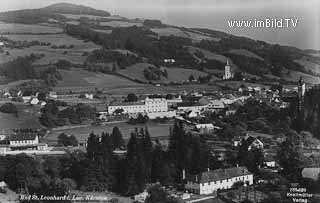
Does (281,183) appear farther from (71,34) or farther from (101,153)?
(71,34)

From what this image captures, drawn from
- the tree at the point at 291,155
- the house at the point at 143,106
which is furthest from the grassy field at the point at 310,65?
the house at the point at 143,106

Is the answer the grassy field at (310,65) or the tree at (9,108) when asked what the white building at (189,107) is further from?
the tree at (9,108)

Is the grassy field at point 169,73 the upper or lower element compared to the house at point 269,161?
upper

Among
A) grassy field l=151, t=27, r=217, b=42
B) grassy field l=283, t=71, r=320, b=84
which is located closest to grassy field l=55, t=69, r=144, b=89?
grassy field l=151, t=27, r=217, b=42

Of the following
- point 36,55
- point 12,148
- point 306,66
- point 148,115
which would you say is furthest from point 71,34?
point 306,66

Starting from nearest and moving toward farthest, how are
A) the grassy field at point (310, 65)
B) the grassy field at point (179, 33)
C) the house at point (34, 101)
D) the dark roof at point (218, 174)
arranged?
the grassy field at point (310, 65), the dark roof at point (218, 174), the grassy field at point (179, 33), the house at point (34, 101)

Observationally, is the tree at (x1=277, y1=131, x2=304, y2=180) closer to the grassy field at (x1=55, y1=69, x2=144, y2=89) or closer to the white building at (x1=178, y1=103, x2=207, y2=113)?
the white building at (x1=178, y1=103, x2=207, y2=113)
